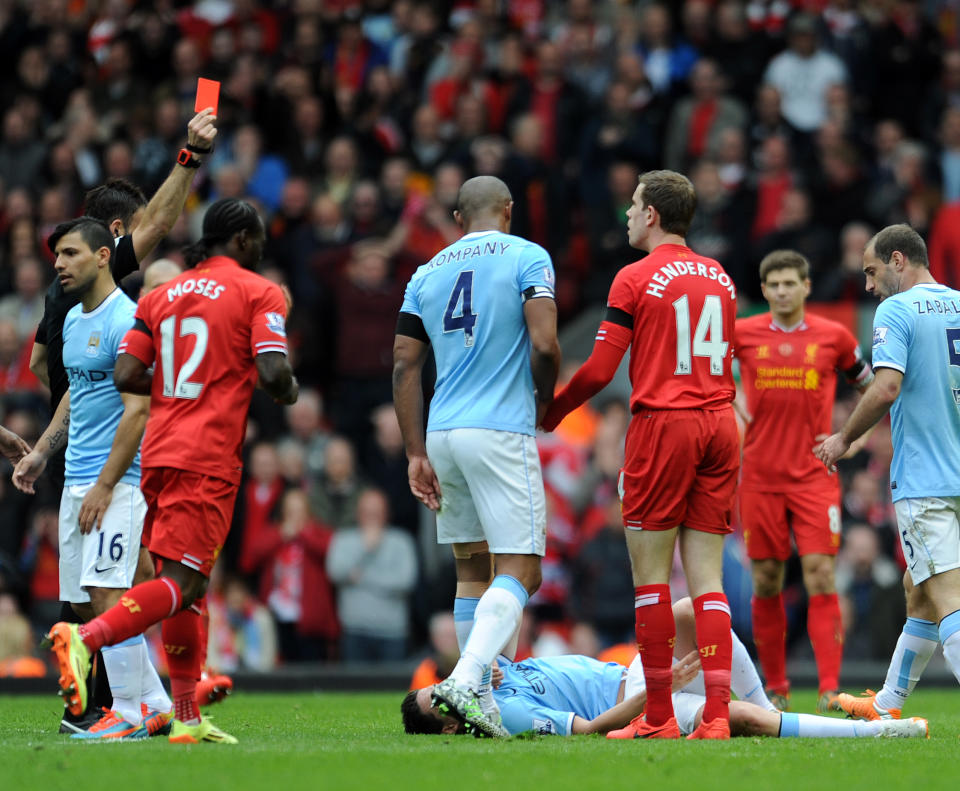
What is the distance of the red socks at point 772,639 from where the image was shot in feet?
32.7

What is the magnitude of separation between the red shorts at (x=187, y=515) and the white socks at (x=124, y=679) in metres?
0.82

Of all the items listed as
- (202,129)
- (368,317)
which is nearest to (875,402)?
(202,129)

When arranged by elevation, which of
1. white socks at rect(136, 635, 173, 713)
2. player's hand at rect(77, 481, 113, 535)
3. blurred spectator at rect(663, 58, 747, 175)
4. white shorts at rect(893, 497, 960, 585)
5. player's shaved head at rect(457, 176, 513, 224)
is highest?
blurred spectator at rect(663, 58, 747, 175)

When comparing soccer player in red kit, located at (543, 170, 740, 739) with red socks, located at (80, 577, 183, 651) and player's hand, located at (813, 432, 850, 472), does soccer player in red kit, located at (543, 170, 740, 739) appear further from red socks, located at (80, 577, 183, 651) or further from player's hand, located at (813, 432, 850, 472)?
red socks, located at (80, 577, 183, 651)

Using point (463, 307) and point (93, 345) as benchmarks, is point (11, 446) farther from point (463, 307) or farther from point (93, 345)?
point (463, 307)

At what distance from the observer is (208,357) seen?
7.43 m

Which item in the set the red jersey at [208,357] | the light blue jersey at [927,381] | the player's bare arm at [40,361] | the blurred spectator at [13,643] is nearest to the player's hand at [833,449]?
the light blue jersey at [927,381]

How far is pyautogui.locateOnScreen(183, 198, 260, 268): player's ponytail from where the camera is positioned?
766cm

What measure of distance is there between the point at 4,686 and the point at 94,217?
5115mm

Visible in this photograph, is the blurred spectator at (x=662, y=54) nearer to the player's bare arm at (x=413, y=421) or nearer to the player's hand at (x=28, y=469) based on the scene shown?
the player's bare arm at (x=413, y=421)

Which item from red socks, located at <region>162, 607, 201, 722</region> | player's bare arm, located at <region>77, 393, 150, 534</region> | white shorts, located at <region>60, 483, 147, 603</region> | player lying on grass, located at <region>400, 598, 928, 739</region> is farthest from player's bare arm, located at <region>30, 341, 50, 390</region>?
player lying on grass, located at <region>400, 598, 928, 739</region>

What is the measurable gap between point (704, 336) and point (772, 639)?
3.22 metres

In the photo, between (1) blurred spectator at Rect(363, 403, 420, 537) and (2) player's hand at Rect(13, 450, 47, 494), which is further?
(1) blurred spectator at Rect(363, 403, 420, 537)

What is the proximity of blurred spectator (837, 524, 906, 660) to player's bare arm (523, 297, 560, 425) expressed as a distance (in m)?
6.73
